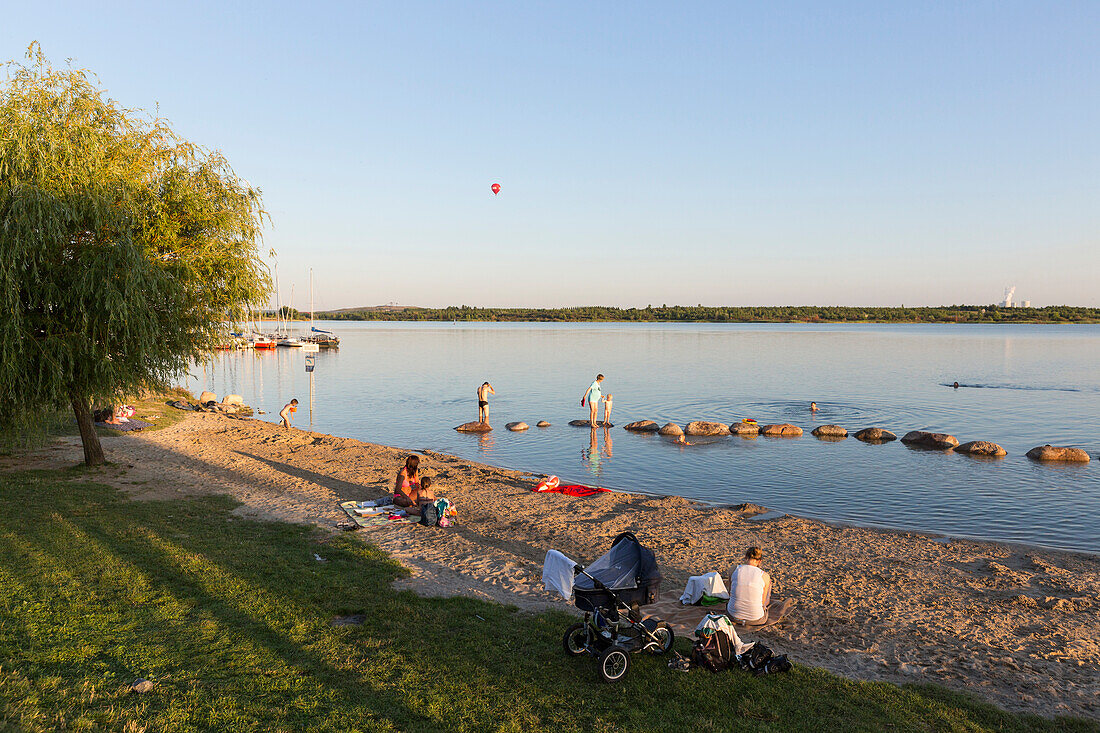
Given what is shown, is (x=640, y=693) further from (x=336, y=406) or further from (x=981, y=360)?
(x=981, y=360)

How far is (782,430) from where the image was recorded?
3088cm

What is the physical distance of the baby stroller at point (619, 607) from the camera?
756 cm

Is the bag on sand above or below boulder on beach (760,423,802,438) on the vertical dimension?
above

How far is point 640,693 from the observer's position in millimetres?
6891

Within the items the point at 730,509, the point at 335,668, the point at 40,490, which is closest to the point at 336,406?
the point at 40,490

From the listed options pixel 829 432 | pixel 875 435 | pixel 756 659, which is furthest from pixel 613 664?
pixel 829 432

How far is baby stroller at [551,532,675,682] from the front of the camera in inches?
298

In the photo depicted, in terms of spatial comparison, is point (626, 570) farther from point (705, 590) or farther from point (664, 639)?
point (705, 590)

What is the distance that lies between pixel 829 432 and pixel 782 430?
2071mm

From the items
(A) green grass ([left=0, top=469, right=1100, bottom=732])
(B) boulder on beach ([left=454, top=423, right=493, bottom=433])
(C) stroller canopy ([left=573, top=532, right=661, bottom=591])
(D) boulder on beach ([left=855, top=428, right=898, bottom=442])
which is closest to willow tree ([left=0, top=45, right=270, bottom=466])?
(A) green grass ([left=0, top=469, right=1100, bottom=732])

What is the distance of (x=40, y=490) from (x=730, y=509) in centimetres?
1624

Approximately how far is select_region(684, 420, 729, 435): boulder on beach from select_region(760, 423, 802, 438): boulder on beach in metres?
1.85

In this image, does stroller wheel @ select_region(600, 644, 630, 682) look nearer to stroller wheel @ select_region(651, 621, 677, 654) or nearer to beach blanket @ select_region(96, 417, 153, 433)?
stroller wheel @ select_region(651, 621, 677, 654)

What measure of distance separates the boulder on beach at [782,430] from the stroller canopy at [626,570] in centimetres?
2439
